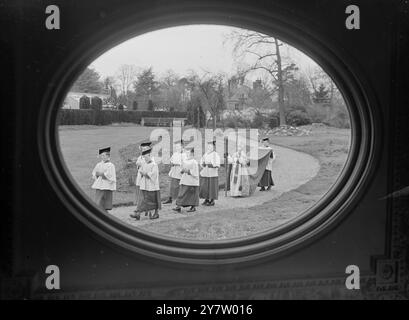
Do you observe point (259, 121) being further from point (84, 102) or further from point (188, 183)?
point (84, 102)

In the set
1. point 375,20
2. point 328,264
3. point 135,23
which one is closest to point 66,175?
point 135,23

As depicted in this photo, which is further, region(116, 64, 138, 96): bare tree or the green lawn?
the green lawn

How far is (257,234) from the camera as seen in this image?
286cm

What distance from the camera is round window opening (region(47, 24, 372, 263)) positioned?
2773mm

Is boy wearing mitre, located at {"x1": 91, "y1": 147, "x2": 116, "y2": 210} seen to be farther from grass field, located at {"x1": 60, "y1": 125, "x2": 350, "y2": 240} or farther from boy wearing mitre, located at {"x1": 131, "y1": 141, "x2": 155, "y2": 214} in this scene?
boy wearing mitre, located at {"x1": 131, "y1": 141, "x2": 155, "y2": 214}

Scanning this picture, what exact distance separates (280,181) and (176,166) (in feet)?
2.47

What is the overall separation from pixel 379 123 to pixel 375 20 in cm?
68

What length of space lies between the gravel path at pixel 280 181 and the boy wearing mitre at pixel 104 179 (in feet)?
0.52

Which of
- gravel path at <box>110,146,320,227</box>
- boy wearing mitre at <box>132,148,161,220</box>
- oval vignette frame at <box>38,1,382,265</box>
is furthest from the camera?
gravel path at <box>110,146,320,227</box>

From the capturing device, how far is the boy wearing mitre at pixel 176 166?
2.91 metres

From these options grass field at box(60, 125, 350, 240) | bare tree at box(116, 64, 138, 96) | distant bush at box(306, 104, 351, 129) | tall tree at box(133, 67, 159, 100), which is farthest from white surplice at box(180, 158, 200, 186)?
distant bush at box(306, 104, 351, 129)

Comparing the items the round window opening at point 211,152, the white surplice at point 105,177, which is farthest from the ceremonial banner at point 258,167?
the white surplice at point 105,177

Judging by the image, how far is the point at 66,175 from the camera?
268 centimetres

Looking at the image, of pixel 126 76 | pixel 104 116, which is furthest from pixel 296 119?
pixel 104 116
